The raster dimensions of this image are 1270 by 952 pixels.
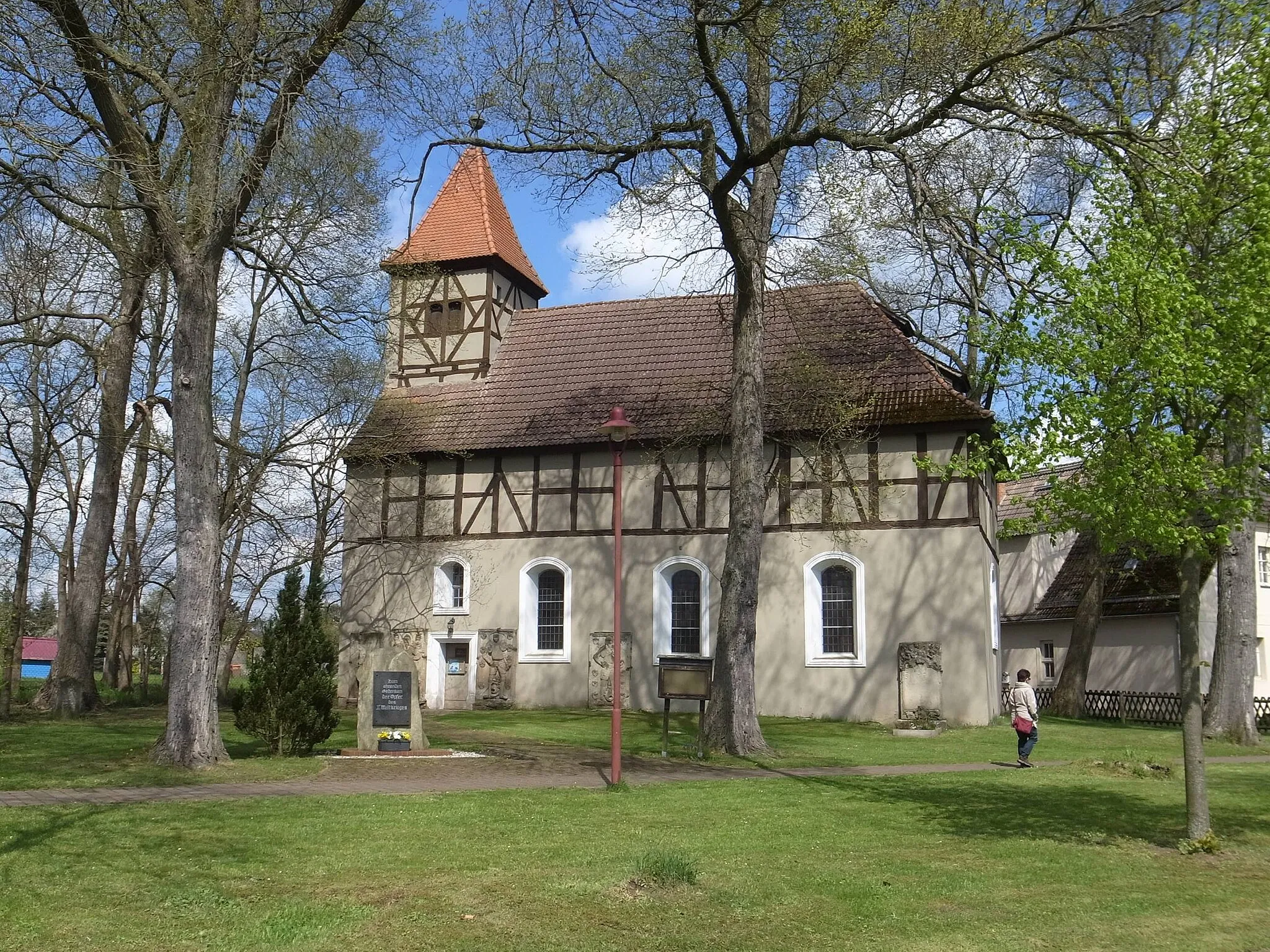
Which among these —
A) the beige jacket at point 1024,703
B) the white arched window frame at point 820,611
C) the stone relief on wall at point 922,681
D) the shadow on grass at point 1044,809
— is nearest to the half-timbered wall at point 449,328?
the white arched window frame at point 820,611

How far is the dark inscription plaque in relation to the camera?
52.3 ft

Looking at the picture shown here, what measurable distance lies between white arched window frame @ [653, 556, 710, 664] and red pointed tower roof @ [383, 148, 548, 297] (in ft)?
32.1

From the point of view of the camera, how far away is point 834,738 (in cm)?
1981

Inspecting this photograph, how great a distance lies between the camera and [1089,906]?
7211mm

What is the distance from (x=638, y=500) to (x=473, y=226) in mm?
9530

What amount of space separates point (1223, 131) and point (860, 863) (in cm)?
647

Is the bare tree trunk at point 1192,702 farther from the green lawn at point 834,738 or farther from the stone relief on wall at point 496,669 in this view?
the stone relief on wall at point 496,669

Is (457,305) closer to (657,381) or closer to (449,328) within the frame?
(449,328)

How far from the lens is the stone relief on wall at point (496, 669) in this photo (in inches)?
1072

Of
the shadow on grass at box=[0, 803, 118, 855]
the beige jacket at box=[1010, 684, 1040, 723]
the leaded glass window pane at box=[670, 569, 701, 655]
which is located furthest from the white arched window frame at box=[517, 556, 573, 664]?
the shadow on grass at box=[0, 803, 118, 855]

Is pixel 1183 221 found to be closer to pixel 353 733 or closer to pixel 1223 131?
pixel 1223 131

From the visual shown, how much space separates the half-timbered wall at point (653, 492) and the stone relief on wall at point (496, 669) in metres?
2.53

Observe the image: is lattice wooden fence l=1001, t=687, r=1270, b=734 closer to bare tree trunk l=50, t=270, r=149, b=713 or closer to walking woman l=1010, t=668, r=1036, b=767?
walking woman l=1010, t=668, r=1036, b=767

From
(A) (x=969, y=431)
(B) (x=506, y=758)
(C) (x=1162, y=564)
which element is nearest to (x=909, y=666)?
(A) (x=969, y=431)
